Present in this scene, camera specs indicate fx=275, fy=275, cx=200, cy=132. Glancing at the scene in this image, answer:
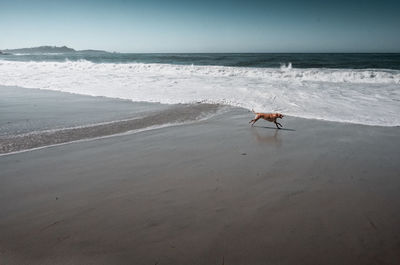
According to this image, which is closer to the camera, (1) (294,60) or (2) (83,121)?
(2) (83,121)

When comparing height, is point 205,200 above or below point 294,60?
below

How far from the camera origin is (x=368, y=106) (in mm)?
7910

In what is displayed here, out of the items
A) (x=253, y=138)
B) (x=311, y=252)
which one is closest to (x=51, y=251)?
(x=311, y=252)

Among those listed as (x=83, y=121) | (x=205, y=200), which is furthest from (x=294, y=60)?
(x=205, y=200)

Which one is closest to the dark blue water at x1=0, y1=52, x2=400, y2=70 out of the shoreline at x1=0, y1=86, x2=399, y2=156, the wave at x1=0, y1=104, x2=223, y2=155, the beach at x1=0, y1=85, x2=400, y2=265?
the shoreline at x1=0, y1=86, x2=399, y2=156

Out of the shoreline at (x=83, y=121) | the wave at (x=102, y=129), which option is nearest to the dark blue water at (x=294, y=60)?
the shoreline at (x=83, y=121)

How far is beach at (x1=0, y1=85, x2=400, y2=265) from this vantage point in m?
2.27

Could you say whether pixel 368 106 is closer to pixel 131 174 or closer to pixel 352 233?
pixel 352 233

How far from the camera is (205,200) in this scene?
10.0ft

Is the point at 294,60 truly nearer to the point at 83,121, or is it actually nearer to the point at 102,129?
the point at 83,121

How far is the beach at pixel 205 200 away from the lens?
2270 mm

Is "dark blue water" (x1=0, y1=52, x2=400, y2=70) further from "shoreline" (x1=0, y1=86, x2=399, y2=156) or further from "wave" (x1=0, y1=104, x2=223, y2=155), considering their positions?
"wave" (x1=0, y1=104, x2=223, y2=155)

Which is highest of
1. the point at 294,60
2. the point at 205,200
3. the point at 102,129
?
the point at 294,60

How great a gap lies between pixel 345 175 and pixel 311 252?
183 cm
